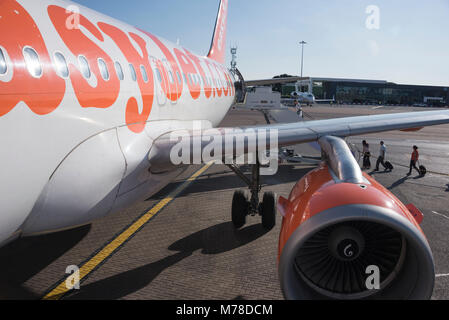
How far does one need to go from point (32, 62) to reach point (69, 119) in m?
0.79

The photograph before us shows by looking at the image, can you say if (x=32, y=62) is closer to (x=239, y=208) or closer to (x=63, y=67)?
(x=63, y=67)

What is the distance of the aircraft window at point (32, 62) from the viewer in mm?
3928

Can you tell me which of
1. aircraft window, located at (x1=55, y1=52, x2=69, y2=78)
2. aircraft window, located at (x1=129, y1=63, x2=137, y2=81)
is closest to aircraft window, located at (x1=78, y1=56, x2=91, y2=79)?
aircraft window, located at (x1=55, y1=52, x2=69, y2=78)

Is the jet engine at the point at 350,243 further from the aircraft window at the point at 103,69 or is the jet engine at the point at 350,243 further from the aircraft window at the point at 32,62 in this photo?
the aircraft window at the point at 32,62

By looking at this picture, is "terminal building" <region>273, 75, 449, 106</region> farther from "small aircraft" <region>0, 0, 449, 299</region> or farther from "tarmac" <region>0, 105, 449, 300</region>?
"small aircraft" <region>0, 0, 449, 299</region>

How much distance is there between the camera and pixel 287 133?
22.3ft

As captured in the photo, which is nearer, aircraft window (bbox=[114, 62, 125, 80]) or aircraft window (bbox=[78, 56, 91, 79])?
aircraft window (bbox=[78, 56, 91, 79])

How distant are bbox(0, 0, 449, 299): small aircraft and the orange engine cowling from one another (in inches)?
0.5

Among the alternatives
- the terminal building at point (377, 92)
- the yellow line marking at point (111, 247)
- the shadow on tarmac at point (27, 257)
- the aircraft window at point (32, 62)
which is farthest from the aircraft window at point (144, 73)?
the terminal building at point (377, 92)

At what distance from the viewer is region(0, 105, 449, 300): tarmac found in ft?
18.9
